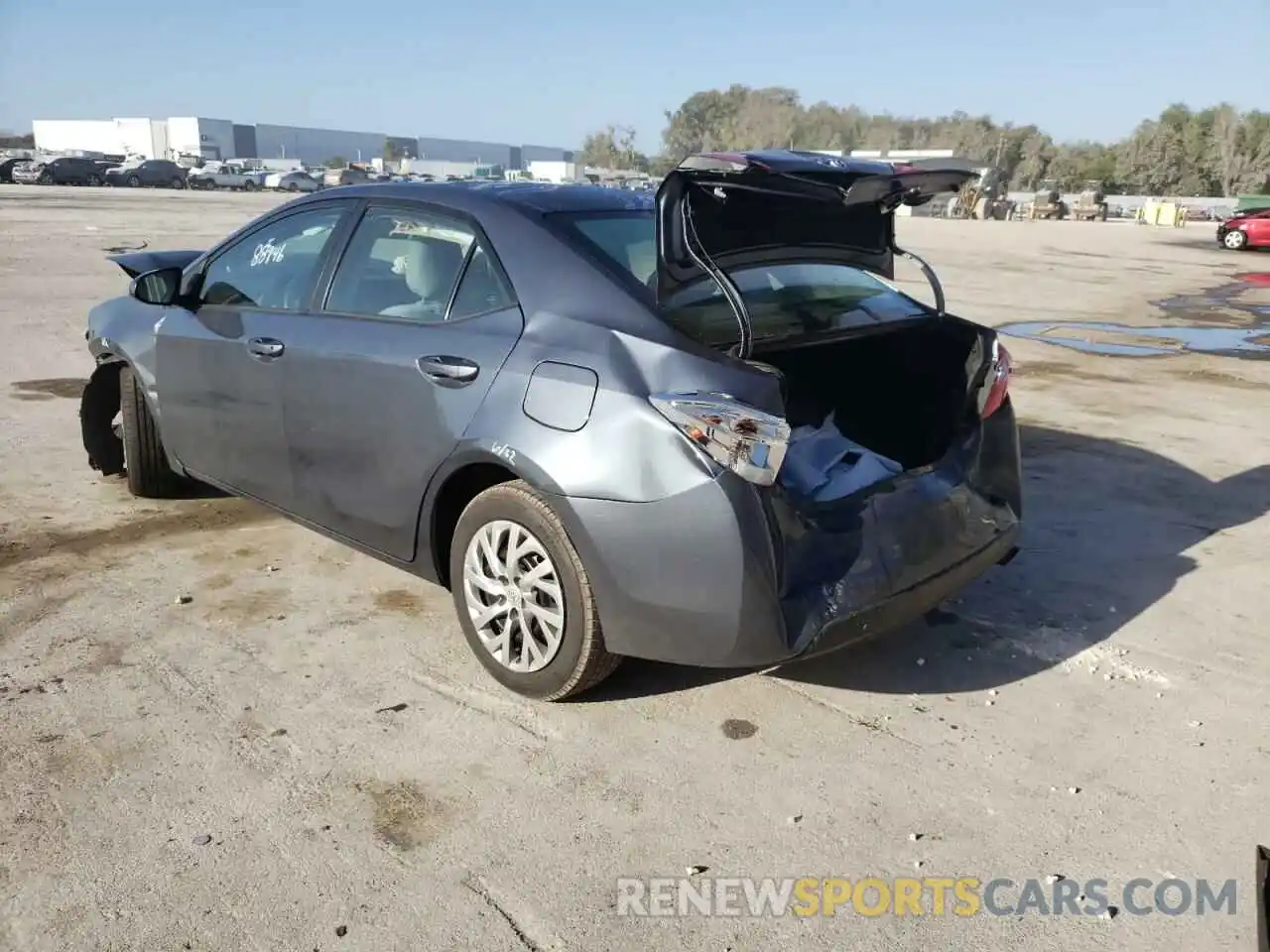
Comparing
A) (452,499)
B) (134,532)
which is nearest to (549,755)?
→ (452,499)

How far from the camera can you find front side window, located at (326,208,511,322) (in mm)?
3490

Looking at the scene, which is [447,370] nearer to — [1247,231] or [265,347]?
[265,347]

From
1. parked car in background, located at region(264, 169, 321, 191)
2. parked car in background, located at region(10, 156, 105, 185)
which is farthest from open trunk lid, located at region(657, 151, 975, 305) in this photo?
parked car in background, located at region(264, 169, 321, 191)

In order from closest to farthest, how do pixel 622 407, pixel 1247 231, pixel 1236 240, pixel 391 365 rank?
pixel 622 407, pixel 391 365, pixel 1247 231, pixel 1236 240

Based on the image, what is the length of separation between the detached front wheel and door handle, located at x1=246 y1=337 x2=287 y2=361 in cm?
117

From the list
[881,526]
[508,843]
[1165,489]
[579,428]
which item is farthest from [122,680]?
[1165,489]

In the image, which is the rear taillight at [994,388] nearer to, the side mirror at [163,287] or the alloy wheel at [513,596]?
the alloy wheel at [513,596]

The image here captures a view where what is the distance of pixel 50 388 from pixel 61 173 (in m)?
51.8

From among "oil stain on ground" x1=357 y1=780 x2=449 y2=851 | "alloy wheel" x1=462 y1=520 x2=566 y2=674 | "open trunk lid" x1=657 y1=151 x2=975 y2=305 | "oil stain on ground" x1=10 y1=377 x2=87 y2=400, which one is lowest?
"oil stain on ground" x1=357 y1=780 x2=449 y2=851

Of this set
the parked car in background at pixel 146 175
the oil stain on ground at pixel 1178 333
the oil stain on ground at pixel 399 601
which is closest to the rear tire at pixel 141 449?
the oil stain on ground at pixel 399 601

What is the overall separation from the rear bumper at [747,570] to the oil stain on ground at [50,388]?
589 centimetres

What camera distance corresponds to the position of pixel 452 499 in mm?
3561

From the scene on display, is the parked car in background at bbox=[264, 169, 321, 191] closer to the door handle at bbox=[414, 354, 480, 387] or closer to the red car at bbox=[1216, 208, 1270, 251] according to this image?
the red car at bbox=[1216, 208, 1270, 251]

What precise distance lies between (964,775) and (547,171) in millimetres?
116091
